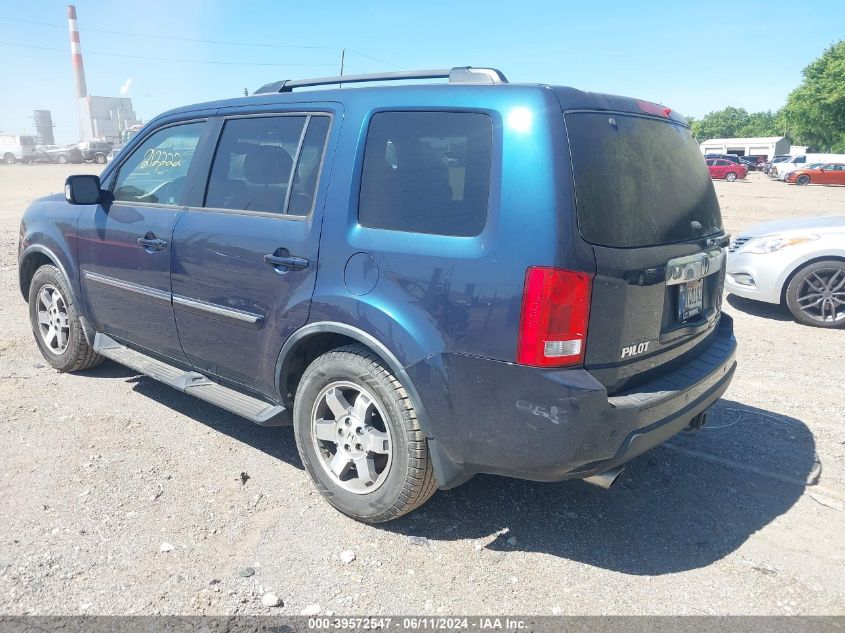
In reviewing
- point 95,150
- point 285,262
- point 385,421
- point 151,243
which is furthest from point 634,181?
point 95,150

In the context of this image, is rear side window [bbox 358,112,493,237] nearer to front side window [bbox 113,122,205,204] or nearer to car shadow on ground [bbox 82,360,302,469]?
front side window [bbox 113,122,205,204]

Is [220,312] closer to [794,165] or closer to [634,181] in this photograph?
[634,181]

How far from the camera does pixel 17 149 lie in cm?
4894

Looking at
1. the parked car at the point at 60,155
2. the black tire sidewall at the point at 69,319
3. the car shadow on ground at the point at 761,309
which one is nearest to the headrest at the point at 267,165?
the black tire sidewall at the point at 69,319

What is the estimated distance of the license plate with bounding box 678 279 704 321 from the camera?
2930mm

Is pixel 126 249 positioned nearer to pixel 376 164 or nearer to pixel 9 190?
pixel 376 164

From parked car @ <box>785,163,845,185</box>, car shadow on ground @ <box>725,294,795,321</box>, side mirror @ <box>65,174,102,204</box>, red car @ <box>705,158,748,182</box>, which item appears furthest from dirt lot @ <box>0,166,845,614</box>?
red car @ <box>705,158,748,182</box>

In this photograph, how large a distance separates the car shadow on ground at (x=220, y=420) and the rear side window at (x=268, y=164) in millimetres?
1423

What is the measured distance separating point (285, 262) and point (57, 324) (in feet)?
9.08

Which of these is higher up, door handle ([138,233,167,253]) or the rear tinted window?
→ the rear tinted window

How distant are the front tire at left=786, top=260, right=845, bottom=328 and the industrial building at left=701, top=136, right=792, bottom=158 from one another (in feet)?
264

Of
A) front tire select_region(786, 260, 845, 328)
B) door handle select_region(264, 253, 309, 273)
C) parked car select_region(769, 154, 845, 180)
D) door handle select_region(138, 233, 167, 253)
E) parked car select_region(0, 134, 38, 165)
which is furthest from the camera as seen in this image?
parked car select_region(0, 134, 38, 165)

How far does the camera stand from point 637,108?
2934 mm

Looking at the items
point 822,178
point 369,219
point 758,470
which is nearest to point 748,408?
point 758,470
